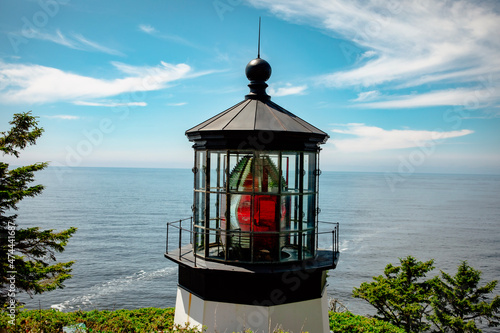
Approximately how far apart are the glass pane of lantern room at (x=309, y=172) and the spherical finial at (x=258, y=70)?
173 cm

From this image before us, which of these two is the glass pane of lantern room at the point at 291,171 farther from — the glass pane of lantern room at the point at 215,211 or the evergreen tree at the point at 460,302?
the evergreen tree at the point at 460,302

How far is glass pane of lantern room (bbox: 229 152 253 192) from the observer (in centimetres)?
609

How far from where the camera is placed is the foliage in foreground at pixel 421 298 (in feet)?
47.7

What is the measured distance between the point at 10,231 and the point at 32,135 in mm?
2896

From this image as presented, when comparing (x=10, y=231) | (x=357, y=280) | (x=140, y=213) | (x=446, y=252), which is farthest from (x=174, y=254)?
(x=140, y=213)

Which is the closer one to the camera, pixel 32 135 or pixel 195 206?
pixel 195 206

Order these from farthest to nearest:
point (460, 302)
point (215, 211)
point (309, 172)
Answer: point (460, 302), point (215, 211), point (309, 172)

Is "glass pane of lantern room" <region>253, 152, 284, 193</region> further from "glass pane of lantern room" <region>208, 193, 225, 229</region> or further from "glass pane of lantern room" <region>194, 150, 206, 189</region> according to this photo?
"glass pane of lantern room" <region>208, 193, 225, 229</region>

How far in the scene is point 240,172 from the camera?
621 cm

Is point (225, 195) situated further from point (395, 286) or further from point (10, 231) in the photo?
point (395, 286)

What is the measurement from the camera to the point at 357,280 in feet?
96.4

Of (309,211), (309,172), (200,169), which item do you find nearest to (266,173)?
(309,172)

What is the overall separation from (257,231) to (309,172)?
1.33 m

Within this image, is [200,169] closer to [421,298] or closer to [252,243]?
[252,243]
